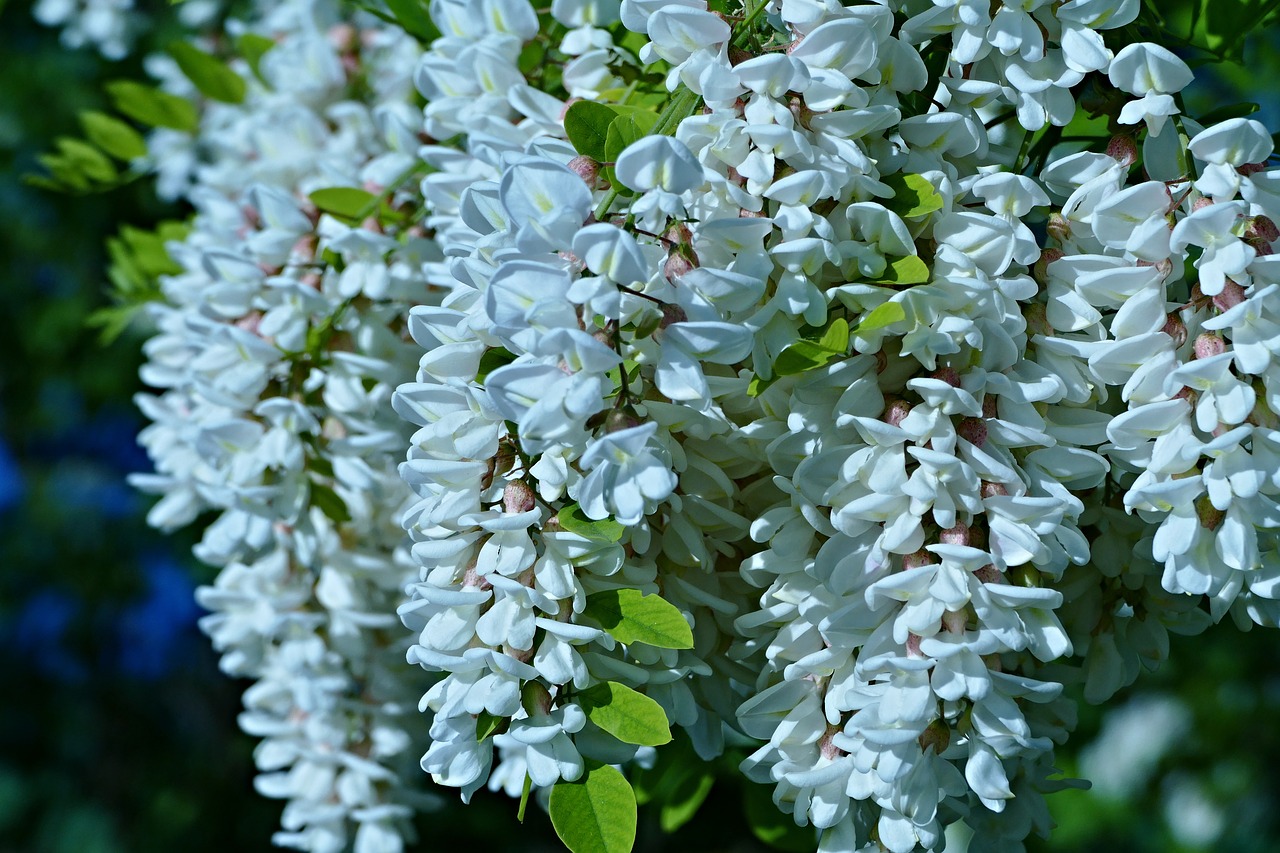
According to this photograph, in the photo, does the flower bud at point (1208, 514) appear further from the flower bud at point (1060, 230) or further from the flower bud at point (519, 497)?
the flower bud at point (519, 497)

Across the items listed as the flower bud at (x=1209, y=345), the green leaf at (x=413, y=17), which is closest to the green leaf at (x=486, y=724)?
the flower bud at (x=1209, y=345)

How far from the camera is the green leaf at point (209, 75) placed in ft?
3.55

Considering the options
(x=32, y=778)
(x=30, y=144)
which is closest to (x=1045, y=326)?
(x=30, y=144)

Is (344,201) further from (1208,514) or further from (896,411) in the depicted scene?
(1208,514)

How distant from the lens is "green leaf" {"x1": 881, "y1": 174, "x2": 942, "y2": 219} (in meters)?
0.59

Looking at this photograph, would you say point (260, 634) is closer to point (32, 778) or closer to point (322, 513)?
point (322, 513)

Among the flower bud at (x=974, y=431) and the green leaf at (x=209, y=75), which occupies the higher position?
the flower bud at (x=974, y=431)

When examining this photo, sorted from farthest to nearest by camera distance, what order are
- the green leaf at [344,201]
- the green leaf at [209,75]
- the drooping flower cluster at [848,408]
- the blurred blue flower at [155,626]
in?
the blurred blue flower at [155,626] < the green leaf at [209,75] < the green leaf at [344,201] < the drooping flower cluster at [848,408]

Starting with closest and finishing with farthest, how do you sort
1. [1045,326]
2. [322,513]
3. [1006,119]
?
[1045,326] → [1006,119] → [322,513]

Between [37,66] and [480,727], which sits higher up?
[480,727]

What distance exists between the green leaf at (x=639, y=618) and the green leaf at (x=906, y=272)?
0.19 metres

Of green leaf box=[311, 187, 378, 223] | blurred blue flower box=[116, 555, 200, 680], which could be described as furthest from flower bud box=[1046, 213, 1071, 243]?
blurred blue flower box=[116, 555, 200, 680]

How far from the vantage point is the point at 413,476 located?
0.59 meters

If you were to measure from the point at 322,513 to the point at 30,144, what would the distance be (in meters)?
1.55
